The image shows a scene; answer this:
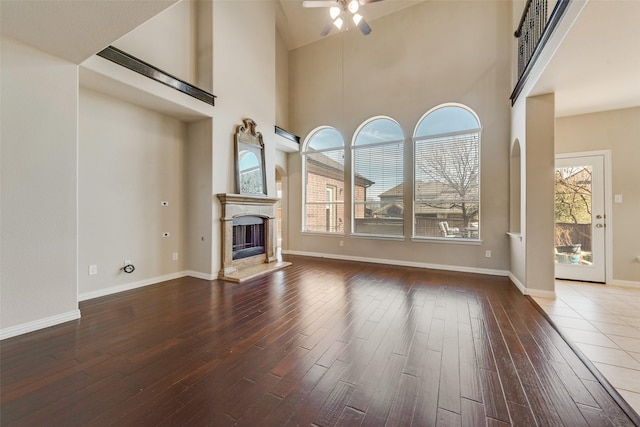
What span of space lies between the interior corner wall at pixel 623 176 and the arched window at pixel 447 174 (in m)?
1.69

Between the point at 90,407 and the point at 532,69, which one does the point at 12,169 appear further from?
the point at 532,69

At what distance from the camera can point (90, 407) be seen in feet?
4.89

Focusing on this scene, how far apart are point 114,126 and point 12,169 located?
1.51 m

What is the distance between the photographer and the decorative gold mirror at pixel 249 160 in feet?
15.3

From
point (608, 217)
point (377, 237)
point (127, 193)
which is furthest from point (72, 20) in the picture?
point (608, 217)

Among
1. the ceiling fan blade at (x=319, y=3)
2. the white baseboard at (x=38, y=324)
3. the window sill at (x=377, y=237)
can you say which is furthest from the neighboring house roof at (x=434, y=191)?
the white baseboard at (x=38, y=324)

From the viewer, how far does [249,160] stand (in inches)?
193

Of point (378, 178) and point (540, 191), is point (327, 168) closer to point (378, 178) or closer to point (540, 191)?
point (378, 178)

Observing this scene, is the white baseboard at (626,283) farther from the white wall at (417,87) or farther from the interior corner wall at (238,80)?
the interior corner wall at (238,80)

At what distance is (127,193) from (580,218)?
718cm

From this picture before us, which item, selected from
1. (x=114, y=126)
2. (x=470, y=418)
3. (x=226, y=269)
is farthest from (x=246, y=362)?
(x=114, y=126)

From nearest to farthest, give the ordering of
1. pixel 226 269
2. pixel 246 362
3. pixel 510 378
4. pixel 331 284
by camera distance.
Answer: pixel 510 378, pixel 246 362, pixel 331 284, pixel 226 269

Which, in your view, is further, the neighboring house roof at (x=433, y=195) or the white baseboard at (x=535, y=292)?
the neighboring house roof at (x=433, y=195)

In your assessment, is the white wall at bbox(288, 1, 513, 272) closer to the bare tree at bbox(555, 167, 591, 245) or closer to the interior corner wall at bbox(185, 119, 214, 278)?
the bare tree at bbox(555, 167, 591, 245)
